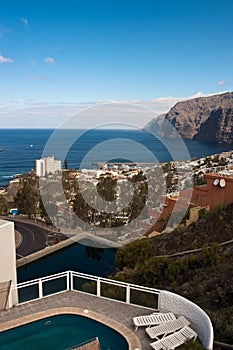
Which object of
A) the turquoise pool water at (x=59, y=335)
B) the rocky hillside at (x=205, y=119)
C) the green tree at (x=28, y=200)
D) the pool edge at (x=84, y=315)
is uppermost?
the rocky hillside at (x=205, y=119)

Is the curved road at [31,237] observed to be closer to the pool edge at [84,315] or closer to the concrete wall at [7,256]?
the concrete wall at [7,256]

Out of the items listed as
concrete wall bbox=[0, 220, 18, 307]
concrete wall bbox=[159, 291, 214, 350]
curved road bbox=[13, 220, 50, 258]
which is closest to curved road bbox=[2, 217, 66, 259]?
curved road bbox=[13, 220, 50, 258]

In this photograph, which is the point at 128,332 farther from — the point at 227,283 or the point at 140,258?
the point at 140,258

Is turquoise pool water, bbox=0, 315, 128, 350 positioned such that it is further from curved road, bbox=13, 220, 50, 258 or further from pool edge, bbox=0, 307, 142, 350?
curved road, bbox=13, 220, 50, 258

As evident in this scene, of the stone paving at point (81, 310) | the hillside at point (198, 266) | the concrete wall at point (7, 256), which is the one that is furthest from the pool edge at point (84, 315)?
the hillside at point (198, 266)

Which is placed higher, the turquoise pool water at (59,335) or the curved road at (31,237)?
the turquoise pool water at (59,335)

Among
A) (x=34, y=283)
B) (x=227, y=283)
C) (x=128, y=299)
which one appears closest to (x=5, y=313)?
(x=34, y=283)
